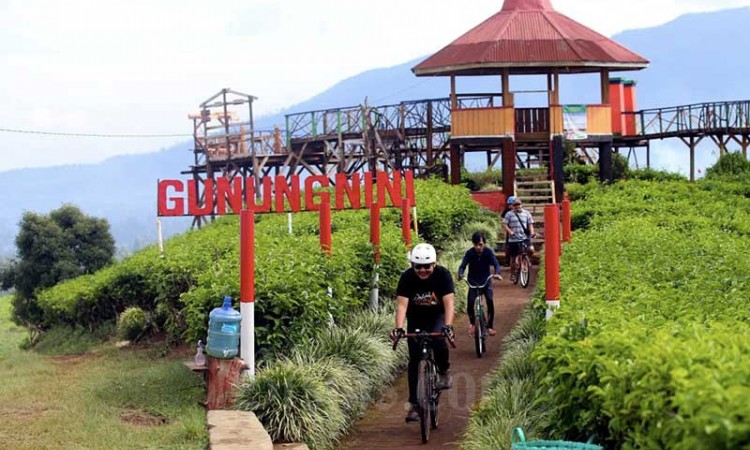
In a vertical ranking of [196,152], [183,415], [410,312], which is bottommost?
[183,415]

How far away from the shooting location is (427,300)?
11.0m

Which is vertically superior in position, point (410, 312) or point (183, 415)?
point (410, 312)

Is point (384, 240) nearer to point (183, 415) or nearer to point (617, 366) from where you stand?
point (183, 415)

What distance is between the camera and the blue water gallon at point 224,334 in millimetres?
11602

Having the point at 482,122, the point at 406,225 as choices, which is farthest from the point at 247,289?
the point at 482,122

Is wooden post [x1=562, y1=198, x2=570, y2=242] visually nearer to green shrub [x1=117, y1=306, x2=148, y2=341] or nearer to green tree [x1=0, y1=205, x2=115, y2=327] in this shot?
green shrub [x1=117, y1=306, x2=148, y2=341]

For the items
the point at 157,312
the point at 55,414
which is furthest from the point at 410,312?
the point at 157,312

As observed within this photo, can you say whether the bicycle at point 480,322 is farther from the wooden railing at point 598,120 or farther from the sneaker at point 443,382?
the wooden railing at point 598,120

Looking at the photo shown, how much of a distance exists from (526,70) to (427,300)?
2305 cm

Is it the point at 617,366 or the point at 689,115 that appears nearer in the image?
the point at 617,366

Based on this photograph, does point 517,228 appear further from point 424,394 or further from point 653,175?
point 653,175

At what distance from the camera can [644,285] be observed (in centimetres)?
1041

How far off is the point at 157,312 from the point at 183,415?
6.45 meters

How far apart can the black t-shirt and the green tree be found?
27.7 meters
